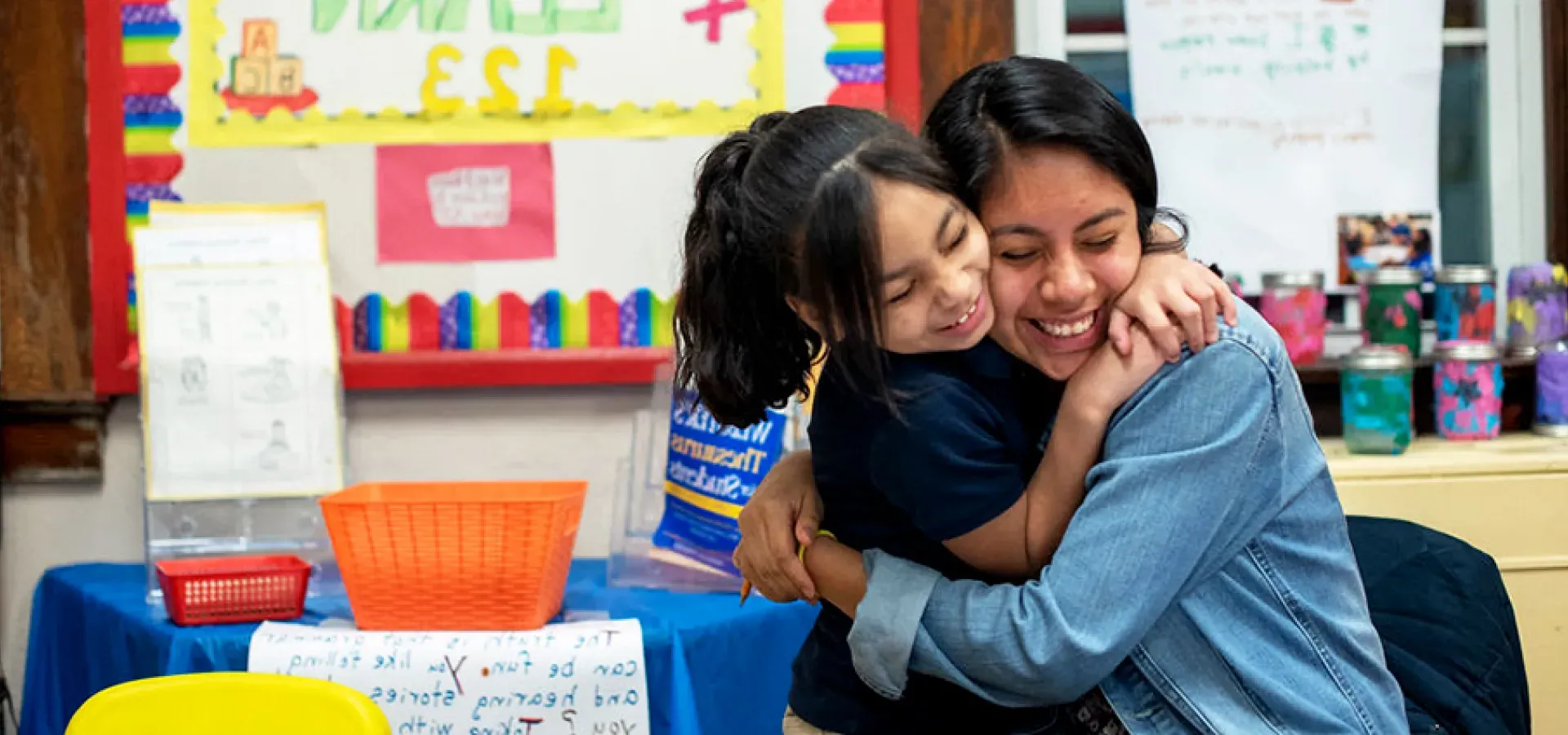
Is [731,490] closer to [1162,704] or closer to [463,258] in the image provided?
[463,258]

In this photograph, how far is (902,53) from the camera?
261cm

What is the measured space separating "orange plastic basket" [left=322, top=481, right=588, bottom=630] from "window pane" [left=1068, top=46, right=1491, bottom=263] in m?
1.88

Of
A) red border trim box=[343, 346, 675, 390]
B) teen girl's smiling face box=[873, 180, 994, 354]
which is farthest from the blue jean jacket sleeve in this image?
red border trim box=[343, 346, 675, 390]

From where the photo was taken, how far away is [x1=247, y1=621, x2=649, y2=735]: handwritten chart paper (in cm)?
184

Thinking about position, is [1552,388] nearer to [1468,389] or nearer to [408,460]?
[1468,389]

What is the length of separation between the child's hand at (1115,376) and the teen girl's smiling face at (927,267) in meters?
0.10

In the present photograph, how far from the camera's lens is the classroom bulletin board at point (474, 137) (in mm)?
2572

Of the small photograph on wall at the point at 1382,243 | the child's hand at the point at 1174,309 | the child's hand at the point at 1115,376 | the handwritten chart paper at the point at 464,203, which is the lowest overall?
the child's hand at the point at 1115,376

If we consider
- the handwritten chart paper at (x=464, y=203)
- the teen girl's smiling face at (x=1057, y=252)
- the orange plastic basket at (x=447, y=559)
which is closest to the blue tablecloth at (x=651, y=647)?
the orange plastic basket at (x=447, y=559)

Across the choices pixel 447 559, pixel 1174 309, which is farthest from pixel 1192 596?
pixel 447 559

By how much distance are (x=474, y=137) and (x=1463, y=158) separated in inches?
74.6

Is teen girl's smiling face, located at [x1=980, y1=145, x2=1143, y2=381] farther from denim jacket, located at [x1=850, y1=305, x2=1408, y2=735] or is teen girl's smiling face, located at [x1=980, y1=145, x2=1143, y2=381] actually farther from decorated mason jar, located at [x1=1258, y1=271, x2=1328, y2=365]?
decorated mason jar, located at [x1=1258, y1=271, x2=1328, y2=365]

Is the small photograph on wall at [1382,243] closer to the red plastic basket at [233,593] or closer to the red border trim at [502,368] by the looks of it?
the red border trim at [502,368]

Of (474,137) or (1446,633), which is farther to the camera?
(474,137)
